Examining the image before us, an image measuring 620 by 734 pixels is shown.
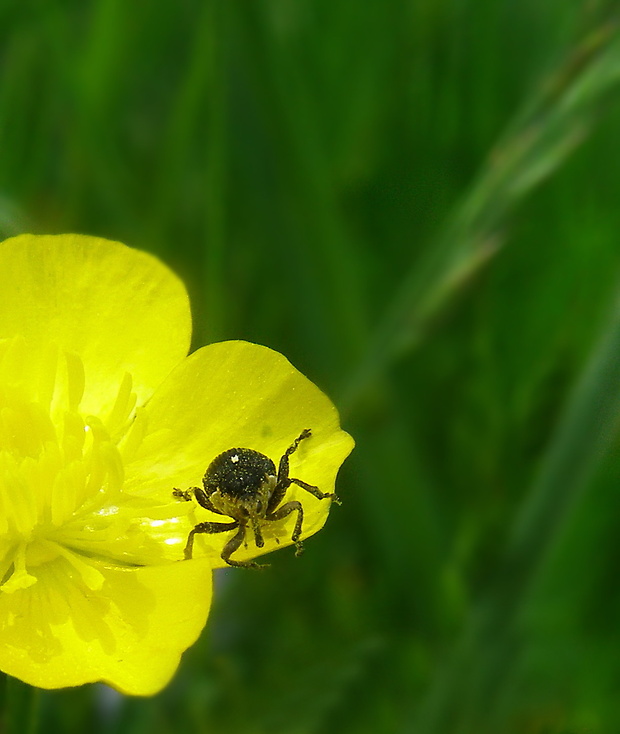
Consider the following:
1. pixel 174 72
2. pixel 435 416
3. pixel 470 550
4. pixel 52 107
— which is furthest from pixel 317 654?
pixel 174 72

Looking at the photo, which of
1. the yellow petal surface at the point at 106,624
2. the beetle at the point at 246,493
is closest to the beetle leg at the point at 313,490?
the beetle at the point at 246,493

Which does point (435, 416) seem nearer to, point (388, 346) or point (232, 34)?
point (388, 346)

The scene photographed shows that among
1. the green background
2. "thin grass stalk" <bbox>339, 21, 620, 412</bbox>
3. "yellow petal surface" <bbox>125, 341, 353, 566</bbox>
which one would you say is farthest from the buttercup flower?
"thin grass stalk" <bbox>339, 21, 620, 412</bbox>

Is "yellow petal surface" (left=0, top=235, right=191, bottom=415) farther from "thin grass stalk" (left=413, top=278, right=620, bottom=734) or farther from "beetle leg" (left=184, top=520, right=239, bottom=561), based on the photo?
"thin grass stalk" (left=413, top=278, right=620, bottom=734)

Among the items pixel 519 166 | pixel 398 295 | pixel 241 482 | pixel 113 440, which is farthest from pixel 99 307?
pixel 398 295

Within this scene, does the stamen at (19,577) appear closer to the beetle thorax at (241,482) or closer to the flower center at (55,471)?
the flower center at (55,471)

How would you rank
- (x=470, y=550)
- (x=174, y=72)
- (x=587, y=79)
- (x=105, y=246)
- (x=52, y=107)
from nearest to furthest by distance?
(x=105, y=246) < (x=587, y=79) < (x=470, y=550) < (x=52, y=107) < (x=174, y=72)
